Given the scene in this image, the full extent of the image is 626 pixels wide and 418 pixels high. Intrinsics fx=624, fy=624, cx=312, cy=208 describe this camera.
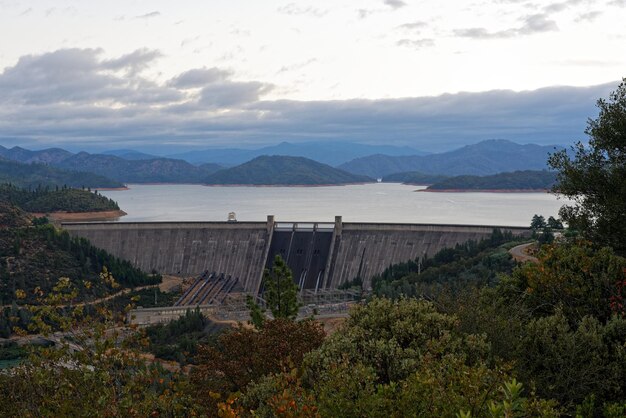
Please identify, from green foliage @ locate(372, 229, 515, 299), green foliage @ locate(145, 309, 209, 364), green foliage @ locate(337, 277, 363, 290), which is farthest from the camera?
green foliage @ locate(337, 277, 363, 290)

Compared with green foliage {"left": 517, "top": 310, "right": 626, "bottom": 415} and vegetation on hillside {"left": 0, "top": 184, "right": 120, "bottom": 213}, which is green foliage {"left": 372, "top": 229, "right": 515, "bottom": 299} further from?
vegetation on hillside {"left": 0, "top": 184, "right": 120, "bottom": 213}

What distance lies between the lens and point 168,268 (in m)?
97.1

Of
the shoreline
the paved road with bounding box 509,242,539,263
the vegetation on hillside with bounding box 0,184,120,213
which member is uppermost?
the paved road with bounding box 509,242,539,263

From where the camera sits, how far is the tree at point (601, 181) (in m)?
26.0

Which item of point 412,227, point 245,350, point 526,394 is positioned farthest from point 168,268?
point 526,394

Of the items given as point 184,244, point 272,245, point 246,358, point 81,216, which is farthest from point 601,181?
point 81,216

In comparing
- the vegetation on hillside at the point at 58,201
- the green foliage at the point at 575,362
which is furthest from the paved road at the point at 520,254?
the vegetation on hillside at the point at 58,201

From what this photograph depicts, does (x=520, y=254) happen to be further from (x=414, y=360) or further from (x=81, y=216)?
(x=81, y=216)

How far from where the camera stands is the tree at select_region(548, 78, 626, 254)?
2598cm

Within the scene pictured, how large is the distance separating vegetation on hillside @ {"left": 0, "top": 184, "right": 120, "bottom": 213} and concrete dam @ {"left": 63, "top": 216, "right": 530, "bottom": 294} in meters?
82.1

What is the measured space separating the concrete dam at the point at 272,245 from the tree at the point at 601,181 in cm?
5865

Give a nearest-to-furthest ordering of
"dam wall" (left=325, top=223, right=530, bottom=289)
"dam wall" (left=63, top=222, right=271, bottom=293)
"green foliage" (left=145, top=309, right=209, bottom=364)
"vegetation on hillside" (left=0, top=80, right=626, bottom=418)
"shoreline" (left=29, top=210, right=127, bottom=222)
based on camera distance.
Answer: "vegetation on hillside" (left=0, top=80, right=626, bottom=418)
"green foliage" (left=145, top=309, right=209, bottom=364)
"dam wall" (left=325, top=223, right=530, bottom=289)
"dam wall" (left=63, top=222, right=271, bottom=293)
"shoreline" (left=29, top=210, right=127, bottom=222)

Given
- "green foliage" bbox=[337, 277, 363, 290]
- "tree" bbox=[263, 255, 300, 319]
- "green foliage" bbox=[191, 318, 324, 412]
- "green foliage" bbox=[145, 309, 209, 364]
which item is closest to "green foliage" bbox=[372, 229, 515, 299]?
"green foliage" bbox=[337, 277, 363, 290]

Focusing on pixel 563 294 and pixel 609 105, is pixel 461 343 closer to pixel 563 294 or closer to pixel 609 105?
pixel 563 294
